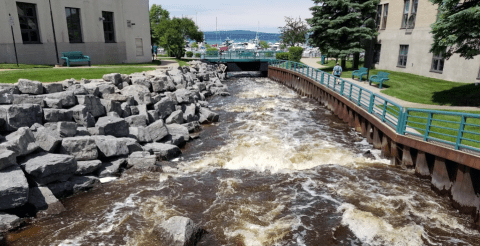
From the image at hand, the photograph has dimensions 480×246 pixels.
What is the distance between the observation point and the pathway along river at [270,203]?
7.34 metres

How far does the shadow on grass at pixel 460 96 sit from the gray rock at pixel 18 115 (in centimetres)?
1751

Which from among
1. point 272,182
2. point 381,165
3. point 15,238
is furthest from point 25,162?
point 381,165

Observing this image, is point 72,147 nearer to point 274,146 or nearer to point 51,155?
point 51,155

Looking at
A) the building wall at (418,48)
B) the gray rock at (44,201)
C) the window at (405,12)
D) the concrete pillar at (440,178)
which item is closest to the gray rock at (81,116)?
the gray rock at (44,201)

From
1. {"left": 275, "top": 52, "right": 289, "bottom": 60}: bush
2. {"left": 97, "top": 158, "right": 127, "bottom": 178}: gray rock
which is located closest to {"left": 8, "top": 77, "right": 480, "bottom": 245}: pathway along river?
{"left": 97, "top": 158, "right": 127, "bottom": 178}: gray rock

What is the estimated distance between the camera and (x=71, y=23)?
2673 centimetres

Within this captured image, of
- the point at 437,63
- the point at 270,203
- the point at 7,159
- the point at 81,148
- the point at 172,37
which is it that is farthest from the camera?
the point at 172,37

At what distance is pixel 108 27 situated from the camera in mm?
29656

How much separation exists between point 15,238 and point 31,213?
0.92 m

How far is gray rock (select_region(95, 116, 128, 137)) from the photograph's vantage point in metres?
11.7

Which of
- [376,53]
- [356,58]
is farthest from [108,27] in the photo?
[376,53]

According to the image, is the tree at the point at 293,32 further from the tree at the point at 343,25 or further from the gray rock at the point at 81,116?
the gray rock at the point at 81,116

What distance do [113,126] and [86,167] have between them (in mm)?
2431

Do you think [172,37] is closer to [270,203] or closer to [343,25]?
[343,25]
